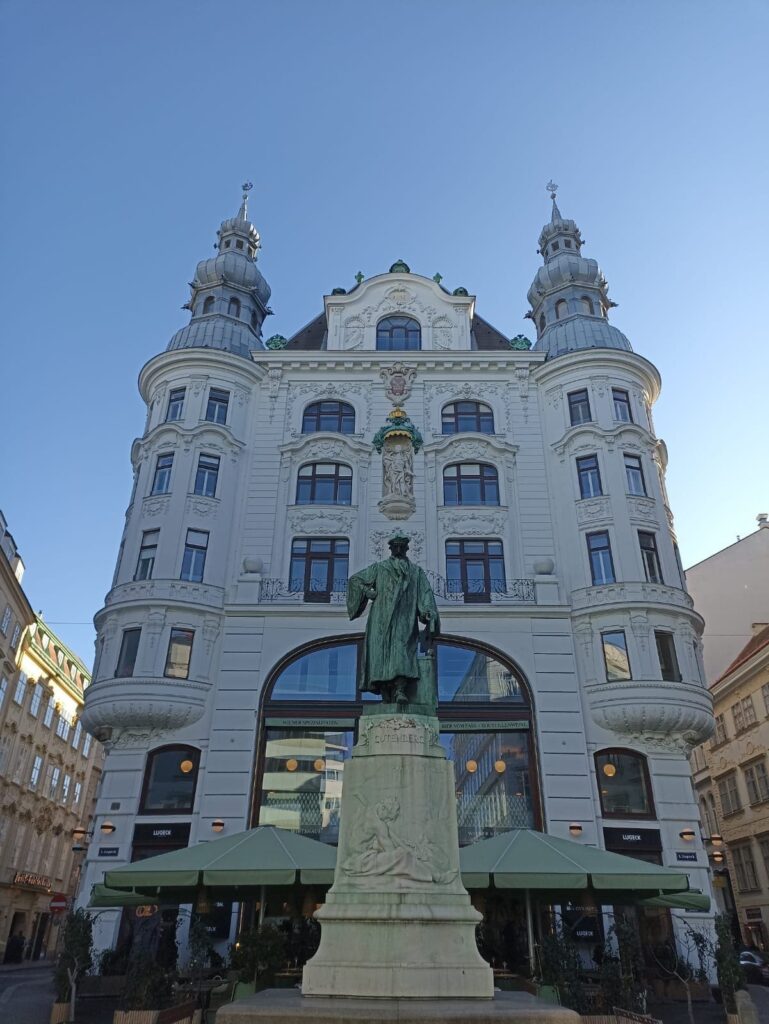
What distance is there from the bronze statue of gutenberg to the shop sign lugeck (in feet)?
115

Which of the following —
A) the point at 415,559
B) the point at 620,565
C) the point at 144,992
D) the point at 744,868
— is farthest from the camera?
the point at 744,868

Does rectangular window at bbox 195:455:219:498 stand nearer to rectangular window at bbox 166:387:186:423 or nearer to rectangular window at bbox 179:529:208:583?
rectangular window at bbox 179:529:208:583

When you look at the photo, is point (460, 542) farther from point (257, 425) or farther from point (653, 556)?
point (257, 425)

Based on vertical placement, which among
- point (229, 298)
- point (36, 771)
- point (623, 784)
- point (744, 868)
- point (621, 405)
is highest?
point (229, 298)

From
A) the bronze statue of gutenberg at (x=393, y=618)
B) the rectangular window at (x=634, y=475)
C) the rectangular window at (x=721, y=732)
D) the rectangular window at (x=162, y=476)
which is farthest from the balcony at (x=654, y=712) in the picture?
the rectangular window at (x=721, y=732)

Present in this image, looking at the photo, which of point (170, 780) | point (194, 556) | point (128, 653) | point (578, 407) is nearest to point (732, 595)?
point (578, 407)

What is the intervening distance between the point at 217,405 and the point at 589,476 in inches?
554

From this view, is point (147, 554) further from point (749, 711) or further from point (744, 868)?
point (744, 868)

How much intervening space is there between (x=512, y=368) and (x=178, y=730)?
18.3 meters

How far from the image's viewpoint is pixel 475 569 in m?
25.0

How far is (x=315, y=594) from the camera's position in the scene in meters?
24.4

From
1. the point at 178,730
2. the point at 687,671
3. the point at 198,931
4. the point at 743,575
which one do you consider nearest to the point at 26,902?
the point at 178,730

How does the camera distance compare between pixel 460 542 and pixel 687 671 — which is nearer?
pixel 687 671

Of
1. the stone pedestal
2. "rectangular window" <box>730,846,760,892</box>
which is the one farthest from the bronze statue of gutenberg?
"rectangular window" <box>730,846,760,892</box>
